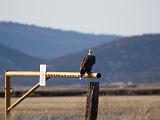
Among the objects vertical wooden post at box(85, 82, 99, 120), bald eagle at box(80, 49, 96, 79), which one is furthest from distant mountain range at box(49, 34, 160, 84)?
bald eagle at box(80, 49, 96, 79)

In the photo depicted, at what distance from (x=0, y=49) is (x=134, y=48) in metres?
33.1

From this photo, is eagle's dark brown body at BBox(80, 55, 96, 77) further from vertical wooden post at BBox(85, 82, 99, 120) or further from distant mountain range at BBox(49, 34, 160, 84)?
distant mountain range at BBox(49, 34, 160, 84)

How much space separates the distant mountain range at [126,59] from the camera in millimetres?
176875

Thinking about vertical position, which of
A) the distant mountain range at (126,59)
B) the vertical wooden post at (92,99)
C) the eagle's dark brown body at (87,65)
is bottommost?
the vertical wooden post at (92,99)

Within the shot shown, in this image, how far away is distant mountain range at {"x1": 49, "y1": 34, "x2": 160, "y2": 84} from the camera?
17688 centimetres

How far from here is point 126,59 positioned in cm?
18462

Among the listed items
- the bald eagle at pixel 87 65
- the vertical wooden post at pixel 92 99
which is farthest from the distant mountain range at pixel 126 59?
the bald eagle at pixel 87 65

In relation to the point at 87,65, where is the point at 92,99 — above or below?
below

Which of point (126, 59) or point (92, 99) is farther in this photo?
point (126, 59)

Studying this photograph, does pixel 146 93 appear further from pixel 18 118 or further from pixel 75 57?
pixel 75 57

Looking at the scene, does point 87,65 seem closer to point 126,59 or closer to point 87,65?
point 87,65

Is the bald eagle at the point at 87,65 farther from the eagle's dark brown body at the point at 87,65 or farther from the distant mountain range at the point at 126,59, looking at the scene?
the distant mountain range at the point at 126,59

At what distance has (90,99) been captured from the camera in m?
18.6

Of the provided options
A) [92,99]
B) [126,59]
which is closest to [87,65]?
[92,99]
